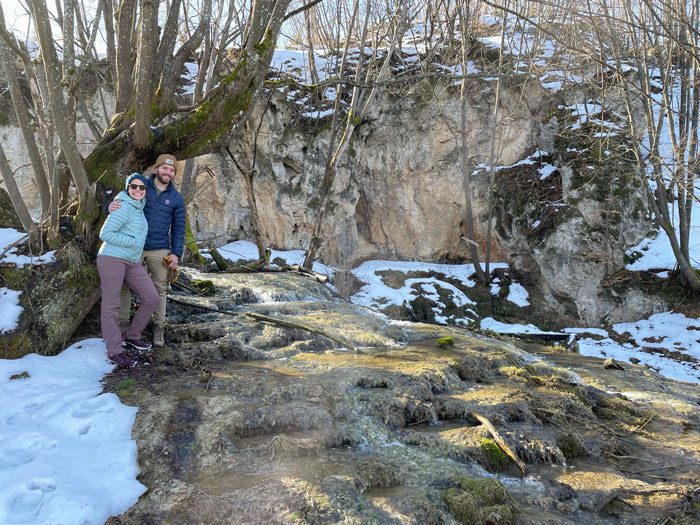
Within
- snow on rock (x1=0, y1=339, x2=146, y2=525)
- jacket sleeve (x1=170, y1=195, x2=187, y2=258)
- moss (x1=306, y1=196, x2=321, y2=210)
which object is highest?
moss (x1=306, y1=196, x2=321, y2=210)

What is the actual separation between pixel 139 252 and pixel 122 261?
8.3 inches

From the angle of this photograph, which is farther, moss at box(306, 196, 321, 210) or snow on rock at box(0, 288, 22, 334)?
moss at box(306, 196, 321, 210)

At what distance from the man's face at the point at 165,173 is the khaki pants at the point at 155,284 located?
2.81 ft

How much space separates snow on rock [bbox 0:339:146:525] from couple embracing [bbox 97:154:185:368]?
0.53 metres

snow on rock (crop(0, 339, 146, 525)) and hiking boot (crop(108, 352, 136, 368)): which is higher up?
hiking boot (crop(108, 352, 136, 368))

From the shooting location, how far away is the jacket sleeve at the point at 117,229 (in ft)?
15.2

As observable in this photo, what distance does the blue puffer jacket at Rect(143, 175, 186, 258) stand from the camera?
510 cm

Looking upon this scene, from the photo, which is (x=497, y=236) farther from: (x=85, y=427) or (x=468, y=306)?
(x=85, y=427)

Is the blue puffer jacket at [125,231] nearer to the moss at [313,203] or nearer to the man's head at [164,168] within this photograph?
the man's head at [164,168]

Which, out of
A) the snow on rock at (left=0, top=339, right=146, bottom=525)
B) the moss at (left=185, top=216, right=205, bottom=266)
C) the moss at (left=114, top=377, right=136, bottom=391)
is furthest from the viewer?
the moss at (left=185, top=216, right=205, bottom=266)

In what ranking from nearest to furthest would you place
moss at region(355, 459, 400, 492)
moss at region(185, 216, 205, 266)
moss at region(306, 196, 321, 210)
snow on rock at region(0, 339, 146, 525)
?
1. snow on rock at region(0, 339, 146, 525)
2. moss at region(355, 459, 400, 492)
3. moss at region(185, 216, 205, 266)
4. moss at region(306, 196, 321, 210)

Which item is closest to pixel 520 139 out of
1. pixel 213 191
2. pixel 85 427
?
pixel 213 191

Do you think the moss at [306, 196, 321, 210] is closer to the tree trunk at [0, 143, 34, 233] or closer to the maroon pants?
the tree trunk at [0, 143, 34, 233]

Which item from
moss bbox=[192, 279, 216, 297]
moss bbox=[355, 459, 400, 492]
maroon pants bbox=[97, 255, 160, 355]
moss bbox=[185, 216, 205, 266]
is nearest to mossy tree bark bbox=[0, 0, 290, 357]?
maroon pants bbox=[97, 255, 160, 355]
